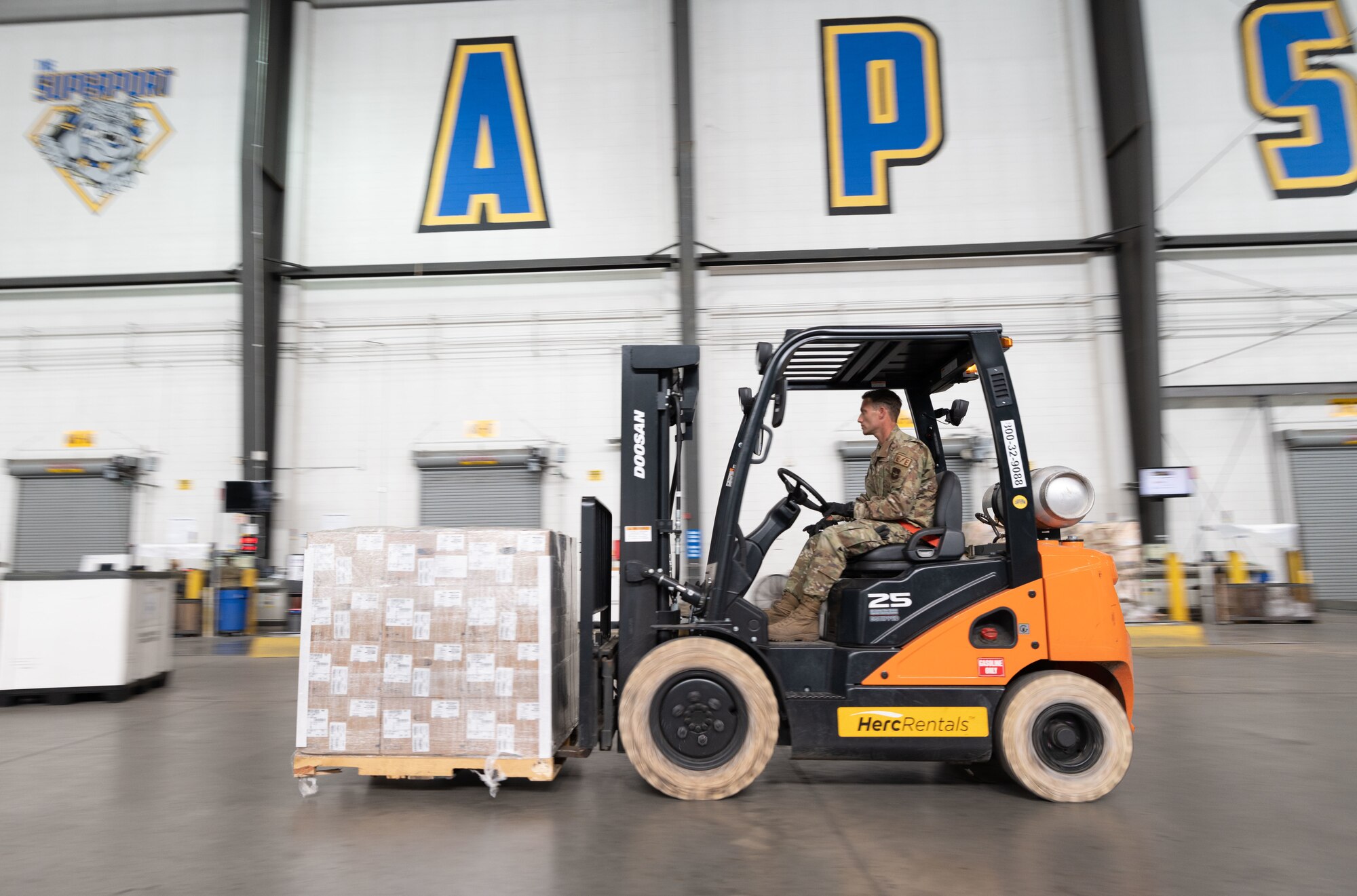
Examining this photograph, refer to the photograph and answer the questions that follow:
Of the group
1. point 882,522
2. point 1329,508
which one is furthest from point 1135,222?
point 882,522

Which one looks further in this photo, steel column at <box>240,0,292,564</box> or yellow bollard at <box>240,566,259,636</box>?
steel column at <box>240,0,292,564</box>

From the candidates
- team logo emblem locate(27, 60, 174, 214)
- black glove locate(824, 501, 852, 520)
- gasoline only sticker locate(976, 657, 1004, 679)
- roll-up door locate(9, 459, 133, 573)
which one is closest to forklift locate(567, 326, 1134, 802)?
gasoline only sticker locate(976, 657, 1004, 679)

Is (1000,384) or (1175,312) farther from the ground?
(1175,312)

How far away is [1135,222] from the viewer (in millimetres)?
13680

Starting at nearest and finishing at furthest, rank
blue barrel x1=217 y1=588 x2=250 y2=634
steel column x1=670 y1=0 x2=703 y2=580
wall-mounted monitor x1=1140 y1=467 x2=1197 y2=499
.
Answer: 1. wall-mounted monitor x1=1140 y1=467 x2=1197 y2=499
2. blue barrel x1=217 y1=588 x2=250 y2=634
3. steel column x1=670 y1=0 x2=703 y2=580

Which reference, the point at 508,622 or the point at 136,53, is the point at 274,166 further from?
the point at 508,622

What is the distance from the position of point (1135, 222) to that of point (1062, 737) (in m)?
12.5

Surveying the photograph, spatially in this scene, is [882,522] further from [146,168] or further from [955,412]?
[146,168]

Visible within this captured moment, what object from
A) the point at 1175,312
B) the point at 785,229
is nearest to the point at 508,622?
the point at 785,229

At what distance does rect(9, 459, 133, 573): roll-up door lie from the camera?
47.6ft

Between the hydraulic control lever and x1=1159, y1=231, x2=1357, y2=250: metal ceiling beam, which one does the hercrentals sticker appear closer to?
the hydraulic control lever

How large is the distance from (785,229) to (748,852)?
12677 millimetres

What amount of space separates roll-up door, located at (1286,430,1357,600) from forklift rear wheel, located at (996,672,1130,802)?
1330 cm

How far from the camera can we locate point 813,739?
13.0ft
